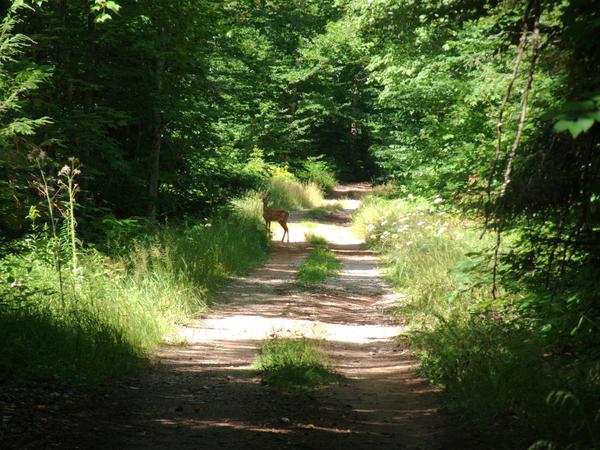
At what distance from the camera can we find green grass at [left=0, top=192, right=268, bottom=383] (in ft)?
24.0

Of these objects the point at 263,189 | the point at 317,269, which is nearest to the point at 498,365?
the point at 317,269

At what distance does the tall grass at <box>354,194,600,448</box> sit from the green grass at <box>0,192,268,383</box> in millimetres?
3316

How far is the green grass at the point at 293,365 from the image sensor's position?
25.4ft

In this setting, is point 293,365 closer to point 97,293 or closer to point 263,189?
point 97,293

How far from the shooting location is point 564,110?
3.19 m

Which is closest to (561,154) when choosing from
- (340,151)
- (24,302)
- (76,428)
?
(76,428)

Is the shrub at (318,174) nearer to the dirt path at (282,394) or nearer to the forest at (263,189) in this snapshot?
the forest at (263,189)

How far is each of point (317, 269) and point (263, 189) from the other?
13292 millimetres

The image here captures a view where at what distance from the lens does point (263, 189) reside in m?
30.0

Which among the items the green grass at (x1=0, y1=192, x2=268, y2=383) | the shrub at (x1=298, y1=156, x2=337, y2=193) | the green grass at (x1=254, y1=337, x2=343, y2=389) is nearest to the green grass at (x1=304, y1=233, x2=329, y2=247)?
the green grass at (x1=0, y1=192, x2=268, y2=383)

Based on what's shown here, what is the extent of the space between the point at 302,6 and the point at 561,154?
133 ft

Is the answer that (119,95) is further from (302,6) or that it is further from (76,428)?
(302,6)

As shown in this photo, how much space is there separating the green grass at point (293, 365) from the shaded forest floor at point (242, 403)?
145 millimetres

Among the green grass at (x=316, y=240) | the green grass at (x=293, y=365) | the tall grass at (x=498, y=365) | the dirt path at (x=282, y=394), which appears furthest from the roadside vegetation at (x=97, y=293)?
the green grass at (x=316, y=240)
